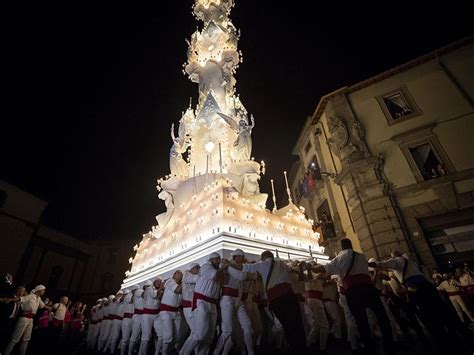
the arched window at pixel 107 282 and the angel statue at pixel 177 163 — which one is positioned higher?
the angel statue at pixel 177 163

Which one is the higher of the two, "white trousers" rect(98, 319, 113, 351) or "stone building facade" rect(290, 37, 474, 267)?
"stone building facade" rect(290, 37, 474, 267)

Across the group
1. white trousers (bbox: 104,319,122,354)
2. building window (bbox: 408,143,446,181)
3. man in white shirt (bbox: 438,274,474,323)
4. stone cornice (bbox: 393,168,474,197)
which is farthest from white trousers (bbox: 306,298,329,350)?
building window (bbox: 408,143,446,181)

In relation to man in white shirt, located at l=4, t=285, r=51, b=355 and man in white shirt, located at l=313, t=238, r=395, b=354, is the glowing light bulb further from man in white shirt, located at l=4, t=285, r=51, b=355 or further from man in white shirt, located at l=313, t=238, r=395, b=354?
man in white shirt, located at l=313, t=238, r=395, b=354

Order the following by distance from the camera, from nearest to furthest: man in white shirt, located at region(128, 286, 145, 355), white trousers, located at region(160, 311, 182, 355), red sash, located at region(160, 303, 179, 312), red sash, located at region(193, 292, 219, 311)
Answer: red sash, located at region(193, 292, 219, 311), white trousers, located at region(160, 311, 182, 355), red sash, located at region(160, 303, 179, 312), man in white shirt, located at region(128, 286, 145, 355)

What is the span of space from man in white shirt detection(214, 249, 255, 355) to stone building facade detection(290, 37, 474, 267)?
10.4m

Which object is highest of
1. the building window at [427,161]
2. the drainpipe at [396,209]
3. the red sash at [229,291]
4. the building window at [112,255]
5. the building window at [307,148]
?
the building window at [307,148]

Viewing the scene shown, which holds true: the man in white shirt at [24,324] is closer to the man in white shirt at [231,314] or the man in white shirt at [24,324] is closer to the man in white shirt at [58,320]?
the man in white shirt at [58,320]

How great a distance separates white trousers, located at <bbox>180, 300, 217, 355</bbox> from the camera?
4.32 metres

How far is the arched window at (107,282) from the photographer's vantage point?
29.9 metres

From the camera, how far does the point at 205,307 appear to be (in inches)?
176

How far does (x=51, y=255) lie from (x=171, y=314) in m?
26.2

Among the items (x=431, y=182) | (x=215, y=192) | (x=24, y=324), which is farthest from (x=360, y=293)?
(x=431, y=182)

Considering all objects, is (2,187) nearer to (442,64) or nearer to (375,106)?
(375,106)

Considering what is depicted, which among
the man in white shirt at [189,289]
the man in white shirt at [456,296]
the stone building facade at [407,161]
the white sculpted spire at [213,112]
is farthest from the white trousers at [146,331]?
the stone building facade at [407,161]
